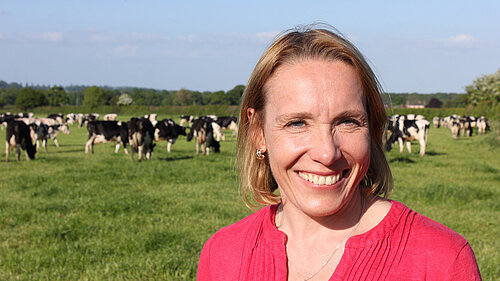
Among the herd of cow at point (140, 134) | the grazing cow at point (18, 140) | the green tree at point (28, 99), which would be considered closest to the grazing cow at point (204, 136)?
the herd of cow at point (140, 134)

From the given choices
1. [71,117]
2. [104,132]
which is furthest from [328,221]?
[71,117]

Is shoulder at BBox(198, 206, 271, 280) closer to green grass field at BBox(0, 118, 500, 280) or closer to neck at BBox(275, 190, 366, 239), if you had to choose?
neck at BBox(275, 190, 366, 239)

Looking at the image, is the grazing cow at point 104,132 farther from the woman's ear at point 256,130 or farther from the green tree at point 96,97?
the green tree at point 96,97

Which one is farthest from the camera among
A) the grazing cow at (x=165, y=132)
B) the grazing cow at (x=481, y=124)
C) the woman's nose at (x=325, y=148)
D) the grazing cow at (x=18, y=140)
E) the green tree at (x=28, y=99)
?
the green tree at (x=28, y=99)

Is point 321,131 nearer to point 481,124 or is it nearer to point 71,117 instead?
point 481,124

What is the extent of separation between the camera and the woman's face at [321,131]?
158cm

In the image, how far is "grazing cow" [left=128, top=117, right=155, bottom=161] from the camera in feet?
61.7

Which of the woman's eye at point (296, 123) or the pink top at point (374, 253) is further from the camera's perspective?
the woman's eye at point (296, 123)

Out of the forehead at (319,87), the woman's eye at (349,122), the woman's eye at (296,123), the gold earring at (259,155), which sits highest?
the forehead at (319,87)

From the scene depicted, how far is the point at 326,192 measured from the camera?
163 cm

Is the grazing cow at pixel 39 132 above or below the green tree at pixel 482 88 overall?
below

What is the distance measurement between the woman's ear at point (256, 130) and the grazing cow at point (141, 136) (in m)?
17.0

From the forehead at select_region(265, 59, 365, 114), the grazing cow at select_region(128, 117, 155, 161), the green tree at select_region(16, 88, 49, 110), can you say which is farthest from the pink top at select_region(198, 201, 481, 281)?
the green tree at select_region(16, 88, 49, 110)

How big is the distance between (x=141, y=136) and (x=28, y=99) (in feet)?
329
